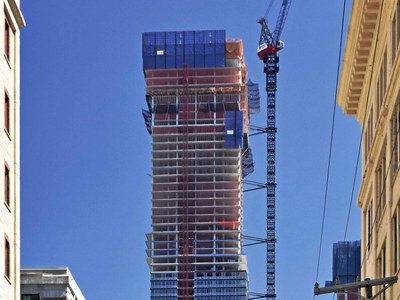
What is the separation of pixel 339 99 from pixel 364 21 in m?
13.8

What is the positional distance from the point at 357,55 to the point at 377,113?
373 cm

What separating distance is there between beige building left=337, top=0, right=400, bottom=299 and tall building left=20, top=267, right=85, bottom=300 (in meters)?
13.2

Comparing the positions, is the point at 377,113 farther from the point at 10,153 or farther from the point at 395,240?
the point at 10,153

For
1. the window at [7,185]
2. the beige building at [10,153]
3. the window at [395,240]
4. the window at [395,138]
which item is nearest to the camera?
the beige building at [10,153]

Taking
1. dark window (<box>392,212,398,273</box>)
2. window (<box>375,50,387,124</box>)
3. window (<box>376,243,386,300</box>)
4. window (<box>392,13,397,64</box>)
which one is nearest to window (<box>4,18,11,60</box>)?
window (<box>392,13,397,64</box>)

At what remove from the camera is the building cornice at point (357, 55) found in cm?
6069

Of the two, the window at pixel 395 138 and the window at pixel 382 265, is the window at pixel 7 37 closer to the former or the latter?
the window at pixel 395 138

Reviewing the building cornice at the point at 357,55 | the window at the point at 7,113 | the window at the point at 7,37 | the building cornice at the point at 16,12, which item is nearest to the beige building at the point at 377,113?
the building cornice at the point at 357,55

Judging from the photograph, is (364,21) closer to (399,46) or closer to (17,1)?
(399,46)

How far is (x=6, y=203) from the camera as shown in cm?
4775

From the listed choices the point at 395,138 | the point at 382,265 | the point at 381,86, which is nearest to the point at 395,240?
the point at 395,138

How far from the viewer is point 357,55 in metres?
65.2

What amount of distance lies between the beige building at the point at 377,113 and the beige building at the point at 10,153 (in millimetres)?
12950

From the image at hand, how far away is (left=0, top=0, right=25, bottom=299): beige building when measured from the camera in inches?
1863
